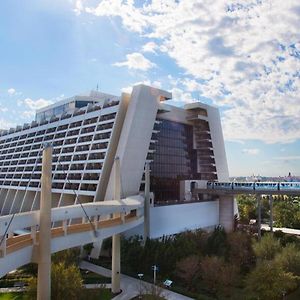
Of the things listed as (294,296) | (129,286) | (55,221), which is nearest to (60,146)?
(129,286)

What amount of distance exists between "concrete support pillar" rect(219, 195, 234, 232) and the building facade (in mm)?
225

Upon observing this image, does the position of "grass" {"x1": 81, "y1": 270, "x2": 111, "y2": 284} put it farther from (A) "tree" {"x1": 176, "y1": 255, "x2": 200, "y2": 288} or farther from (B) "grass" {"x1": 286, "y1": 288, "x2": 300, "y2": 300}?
(B) "grass" {"x1": 286, "y1": 288, "x2": 300, "y2": 300}

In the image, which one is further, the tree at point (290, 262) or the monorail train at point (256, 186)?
the monorail train at point (256, 186)

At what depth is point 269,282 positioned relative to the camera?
36406 millimetres

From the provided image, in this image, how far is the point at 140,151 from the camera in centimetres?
6297

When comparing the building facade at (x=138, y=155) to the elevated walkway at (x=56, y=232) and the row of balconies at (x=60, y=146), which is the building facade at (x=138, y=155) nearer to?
the row of balconies at (x=60, y=146)

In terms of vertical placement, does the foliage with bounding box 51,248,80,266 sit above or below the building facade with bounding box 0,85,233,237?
below

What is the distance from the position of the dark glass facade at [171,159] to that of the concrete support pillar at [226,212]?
8649mm

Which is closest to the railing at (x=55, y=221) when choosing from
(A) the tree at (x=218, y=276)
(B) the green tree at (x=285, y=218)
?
(A) the tree at (x=218, y=276)

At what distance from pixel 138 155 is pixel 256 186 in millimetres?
24477

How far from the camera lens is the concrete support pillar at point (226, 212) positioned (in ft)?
259

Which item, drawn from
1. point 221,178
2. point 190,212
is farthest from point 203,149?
point 190,212

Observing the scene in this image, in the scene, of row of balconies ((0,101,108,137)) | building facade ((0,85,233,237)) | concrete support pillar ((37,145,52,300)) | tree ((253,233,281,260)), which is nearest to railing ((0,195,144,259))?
concrete support pillar ((37,145,52,300))

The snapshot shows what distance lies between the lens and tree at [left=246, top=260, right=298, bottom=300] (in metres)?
35.9
